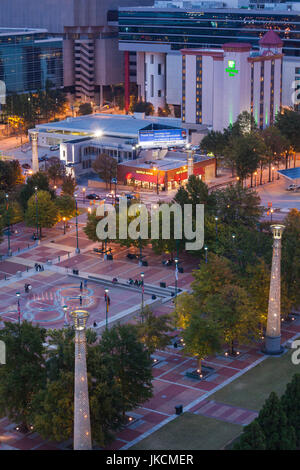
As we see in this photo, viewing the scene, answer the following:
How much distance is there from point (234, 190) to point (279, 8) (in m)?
99.4

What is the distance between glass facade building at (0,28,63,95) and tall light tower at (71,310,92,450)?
145985 millimetres

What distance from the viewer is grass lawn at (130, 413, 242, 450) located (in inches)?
2169

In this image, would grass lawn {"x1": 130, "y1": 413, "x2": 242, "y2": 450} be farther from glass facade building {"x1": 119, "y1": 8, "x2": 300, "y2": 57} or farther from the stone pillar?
glass facade building {"x1": 119, "y1": 8, "x2": 300, "y2": 57}

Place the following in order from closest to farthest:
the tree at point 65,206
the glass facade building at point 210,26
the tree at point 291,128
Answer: the tree at point 65,206
the tree at point 291,128
the glass facade building at point 210,26

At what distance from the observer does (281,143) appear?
13725 cm

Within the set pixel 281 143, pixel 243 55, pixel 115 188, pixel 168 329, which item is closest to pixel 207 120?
pixel 243 55

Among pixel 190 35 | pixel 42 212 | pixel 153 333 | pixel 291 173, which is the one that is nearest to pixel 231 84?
pixel 291 173

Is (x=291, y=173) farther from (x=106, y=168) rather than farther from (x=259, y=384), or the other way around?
(x=259, y=384)

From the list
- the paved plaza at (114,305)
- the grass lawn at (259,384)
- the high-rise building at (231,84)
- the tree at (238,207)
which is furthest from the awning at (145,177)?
the grass lawn at (259,384)

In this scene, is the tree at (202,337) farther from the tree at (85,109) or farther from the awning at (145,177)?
the tree at (85,109)

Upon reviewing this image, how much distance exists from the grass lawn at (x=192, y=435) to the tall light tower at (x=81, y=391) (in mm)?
6668

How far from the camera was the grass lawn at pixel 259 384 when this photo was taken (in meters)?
62.0

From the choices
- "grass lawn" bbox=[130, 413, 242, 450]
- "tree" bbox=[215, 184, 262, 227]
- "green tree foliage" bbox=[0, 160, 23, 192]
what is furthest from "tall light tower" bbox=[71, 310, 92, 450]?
"green tree foliage" bbox=[0, 160, 23, 192]
